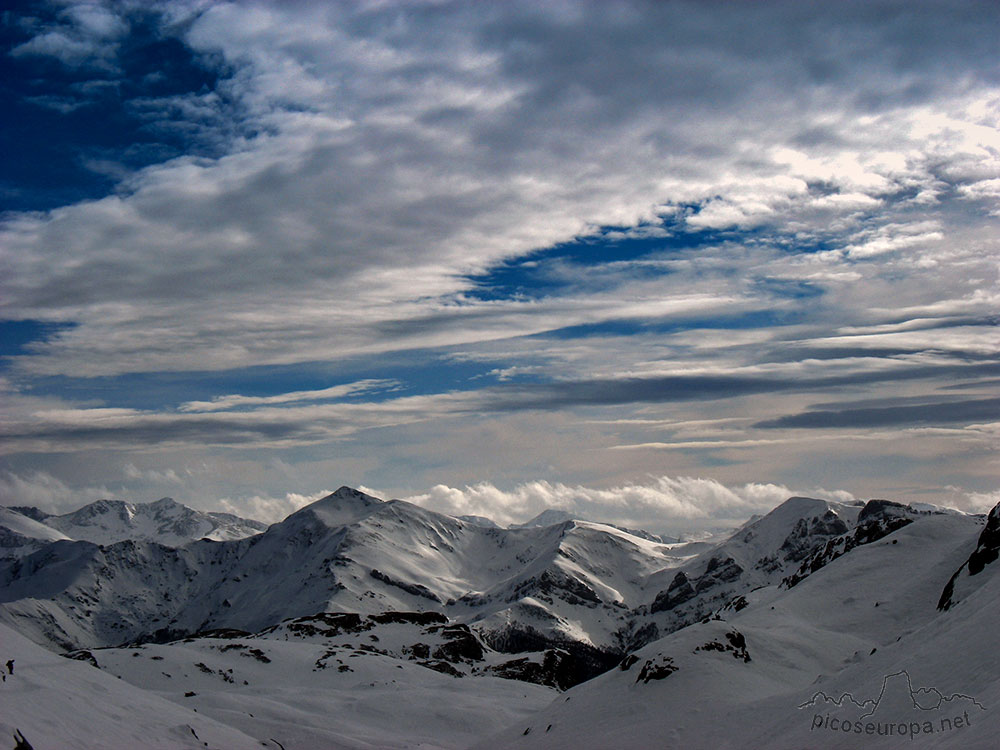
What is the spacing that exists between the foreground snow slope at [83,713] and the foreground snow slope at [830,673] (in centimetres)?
2179

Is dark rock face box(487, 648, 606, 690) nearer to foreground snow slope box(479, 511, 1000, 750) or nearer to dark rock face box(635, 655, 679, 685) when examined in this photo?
foreground snow slope box(479, 511, 1000, 750)

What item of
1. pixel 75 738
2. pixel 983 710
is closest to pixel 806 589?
pixel 983 710

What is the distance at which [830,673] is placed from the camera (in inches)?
1957

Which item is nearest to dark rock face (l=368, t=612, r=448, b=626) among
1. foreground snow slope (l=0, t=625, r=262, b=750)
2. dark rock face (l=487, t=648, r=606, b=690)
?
dark rock face (l=487, t=648, r=606, b=690)

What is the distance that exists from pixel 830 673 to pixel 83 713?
44.6 m

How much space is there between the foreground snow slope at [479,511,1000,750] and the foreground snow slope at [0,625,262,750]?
71.5 ft

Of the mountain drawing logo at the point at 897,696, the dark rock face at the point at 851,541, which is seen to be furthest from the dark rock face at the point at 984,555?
the dark rock face at the point at 851,541

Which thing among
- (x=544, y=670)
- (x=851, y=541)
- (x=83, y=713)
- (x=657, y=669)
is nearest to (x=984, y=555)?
(x=657, y=669)

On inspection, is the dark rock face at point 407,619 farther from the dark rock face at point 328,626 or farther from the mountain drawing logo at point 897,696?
the mountain drawing logo at point 897,696

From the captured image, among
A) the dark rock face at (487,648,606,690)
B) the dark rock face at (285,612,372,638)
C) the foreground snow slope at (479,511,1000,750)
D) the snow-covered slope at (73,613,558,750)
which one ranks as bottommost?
the dark rock face at (487,648,606,690)

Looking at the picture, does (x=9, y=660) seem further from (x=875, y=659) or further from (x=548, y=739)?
(x=875, y=659)

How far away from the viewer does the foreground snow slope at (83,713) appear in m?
27.1

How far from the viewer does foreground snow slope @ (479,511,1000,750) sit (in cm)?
2772

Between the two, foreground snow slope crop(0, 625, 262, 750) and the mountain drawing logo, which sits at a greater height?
foreground snow slope crop(0, 625, 262, 750)
